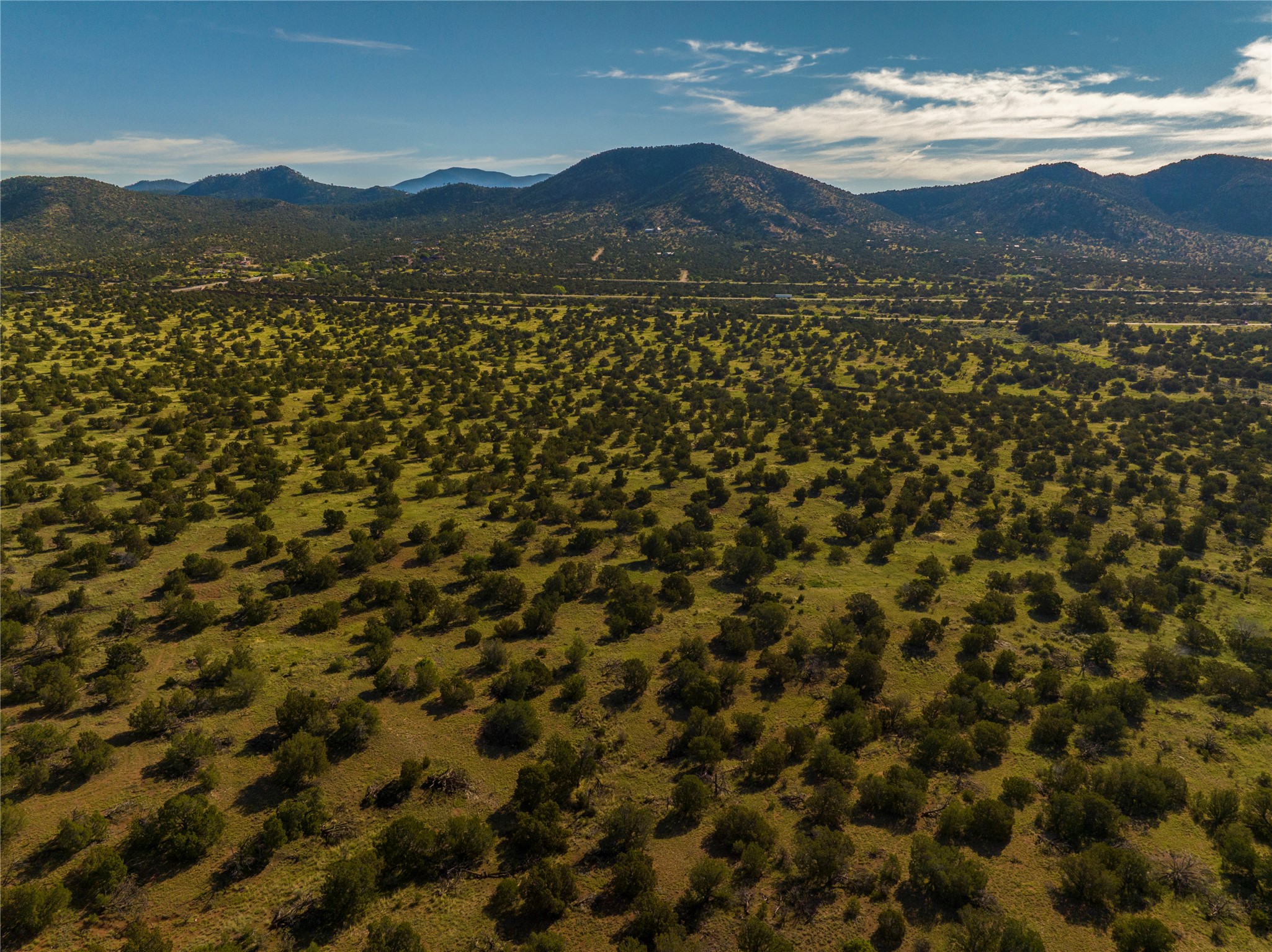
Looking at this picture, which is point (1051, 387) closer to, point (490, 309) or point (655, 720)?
point (655, 720)

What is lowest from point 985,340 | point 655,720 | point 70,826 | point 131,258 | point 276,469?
point 655,720

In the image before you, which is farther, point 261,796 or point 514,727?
point 514,727

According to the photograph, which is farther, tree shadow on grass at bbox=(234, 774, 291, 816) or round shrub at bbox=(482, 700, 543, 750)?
round shrub at bbox=(482, 700, 543, 750)

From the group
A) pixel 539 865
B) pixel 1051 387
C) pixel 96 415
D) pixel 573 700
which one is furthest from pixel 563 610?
pixel 1051 387

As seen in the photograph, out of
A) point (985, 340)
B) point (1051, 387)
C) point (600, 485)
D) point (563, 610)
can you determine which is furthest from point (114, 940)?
point (985, 340)

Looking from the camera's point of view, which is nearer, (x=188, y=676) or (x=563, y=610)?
(x=188, y=676)

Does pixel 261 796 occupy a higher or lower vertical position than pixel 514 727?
lower

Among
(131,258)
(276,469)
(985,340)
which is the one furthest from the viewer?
(131,258)

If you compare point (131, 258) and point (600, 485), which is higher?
point (131, 258)

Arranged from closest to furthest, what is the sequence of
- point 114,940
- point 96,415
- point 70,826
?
point 114,940, point 70,826, point 96,415

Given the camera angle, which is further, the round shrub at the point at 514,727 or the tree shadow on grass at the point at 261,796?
the round shrub at the point at 514,727
